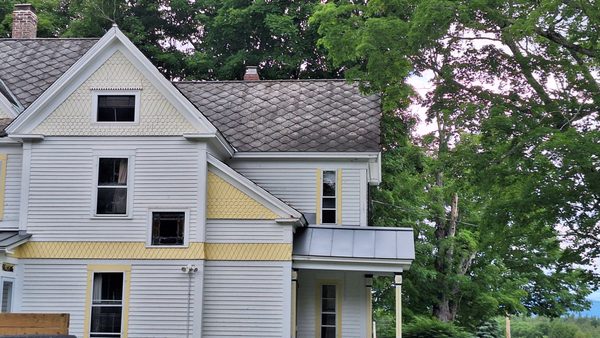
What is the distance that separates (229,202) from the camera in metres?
16.6

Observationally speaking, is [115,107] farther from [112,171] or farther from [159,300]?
[159,300]

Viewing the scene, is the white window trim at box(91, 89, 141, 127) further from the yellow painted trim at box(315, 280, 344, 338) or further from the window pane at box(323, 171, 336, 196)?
the yellow painted trim at box(315, 280, 344, 338)

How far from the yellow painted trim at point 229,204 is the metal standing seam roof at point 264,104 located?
2560 millimetres

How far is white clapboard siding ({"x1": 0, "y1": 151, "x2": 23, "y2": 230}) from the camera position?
17.1 metres

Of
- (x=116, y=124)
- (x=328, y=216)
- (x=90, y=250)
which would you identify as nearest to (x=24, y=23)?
(x=116, y=124)

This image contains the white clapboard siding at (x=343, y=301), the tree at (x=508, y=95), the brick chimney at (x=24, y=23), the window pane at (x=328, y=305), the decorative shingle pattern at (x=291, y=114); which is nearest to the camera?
the tree at (x=508, y=95)

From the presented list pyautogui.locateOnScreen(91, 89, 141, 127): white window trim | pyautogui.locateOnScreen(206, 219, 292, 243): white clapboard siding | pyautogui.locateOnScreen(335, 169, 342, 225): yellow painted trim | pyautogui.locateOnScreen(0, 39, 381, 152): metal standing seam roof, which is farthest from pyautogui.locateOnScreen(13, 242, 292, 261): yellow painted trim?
pyautogui.locateOnScreen(0, 39, 381, 152): metal standing seam roof

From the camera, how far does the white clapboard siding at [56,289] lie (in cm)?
1602

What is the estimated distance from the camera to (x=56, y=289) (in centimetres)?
1619

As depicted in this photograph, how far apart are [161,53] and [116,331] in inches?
884

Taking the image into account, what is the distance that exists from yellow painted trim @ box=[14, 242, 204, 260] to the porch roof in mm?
3316

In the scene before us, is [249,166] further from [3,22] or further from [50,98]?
[3,22]

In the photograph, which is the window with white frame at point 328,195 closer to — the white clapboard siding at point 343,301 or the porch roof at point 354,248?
the porch roof at point 354,248

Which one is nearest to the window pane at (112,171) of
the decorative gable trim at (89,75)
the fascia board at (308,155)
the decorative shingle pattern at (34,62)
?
the decorative gable trim at (89,75)
